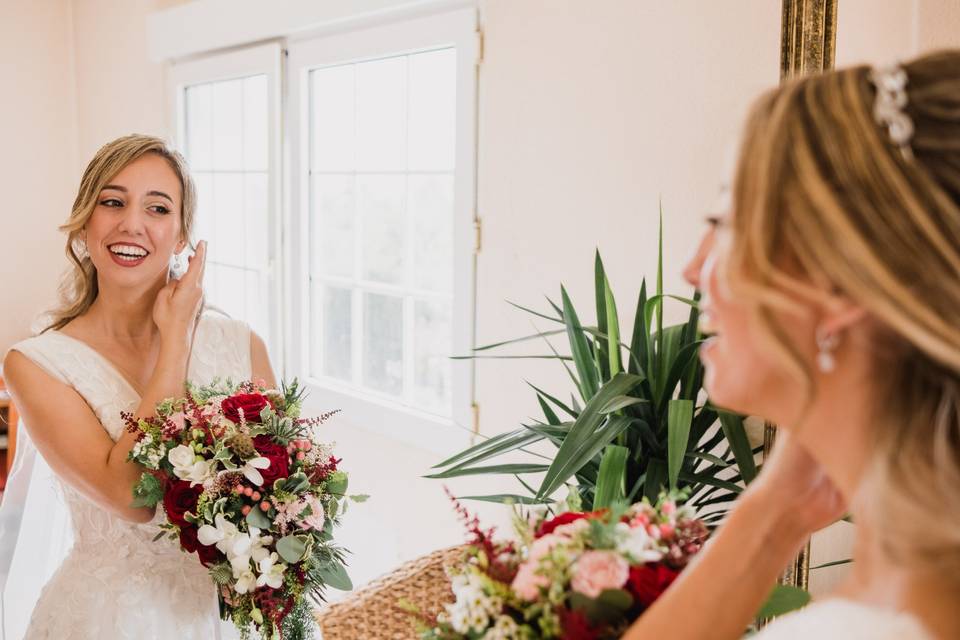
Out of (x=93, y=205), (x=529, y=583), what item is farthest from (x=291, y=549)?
(x=93, y=205)

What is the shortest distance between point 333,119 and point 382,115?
0.33 metres

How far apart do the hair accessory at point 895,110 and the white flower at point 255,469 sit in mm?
1199

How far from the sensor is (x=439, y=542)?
114 inches

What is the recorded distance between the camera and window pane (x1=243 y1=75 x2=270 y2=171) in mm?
3766

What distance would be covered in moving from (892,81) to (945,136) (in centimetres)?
6

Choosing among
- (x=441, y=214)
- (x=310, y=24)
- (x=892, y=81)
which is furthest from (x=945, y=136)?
(x=310, y=24)

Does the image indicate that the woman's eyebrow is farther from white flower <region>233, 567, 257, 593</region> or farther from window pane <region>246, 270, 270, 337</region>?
window pane <region>246, 270, 270, 337</region>

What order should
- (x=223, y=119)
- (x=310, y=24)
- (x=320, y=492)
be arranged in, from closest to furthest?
(x=320, y=492), (x=310, y=24), (x=223, y=119)

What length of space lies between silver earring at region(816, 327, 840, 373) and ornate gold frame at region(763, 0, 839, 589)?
96 cm

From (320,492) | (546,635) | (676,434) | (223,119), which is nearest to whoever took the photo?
(546,635)

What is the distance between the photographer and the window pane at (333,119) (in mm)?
3324

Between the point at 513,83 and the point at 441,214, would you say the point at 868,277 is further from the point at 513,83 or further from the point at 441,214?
the point at 441,214

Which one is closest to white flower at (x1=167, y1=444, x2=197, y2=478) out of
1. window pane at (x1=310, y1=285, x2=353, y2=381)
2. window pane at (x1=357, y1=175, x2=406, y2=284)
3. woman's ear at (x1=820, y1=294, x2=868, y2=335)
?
woman's ear at (x1=820, y1=294, x2=868, y2=335)

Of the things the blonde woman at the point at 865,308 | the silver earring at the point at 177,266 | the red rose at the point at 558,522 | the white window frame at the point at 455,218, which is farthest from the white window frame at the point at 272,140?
the blonde woman at the point at 865,308
